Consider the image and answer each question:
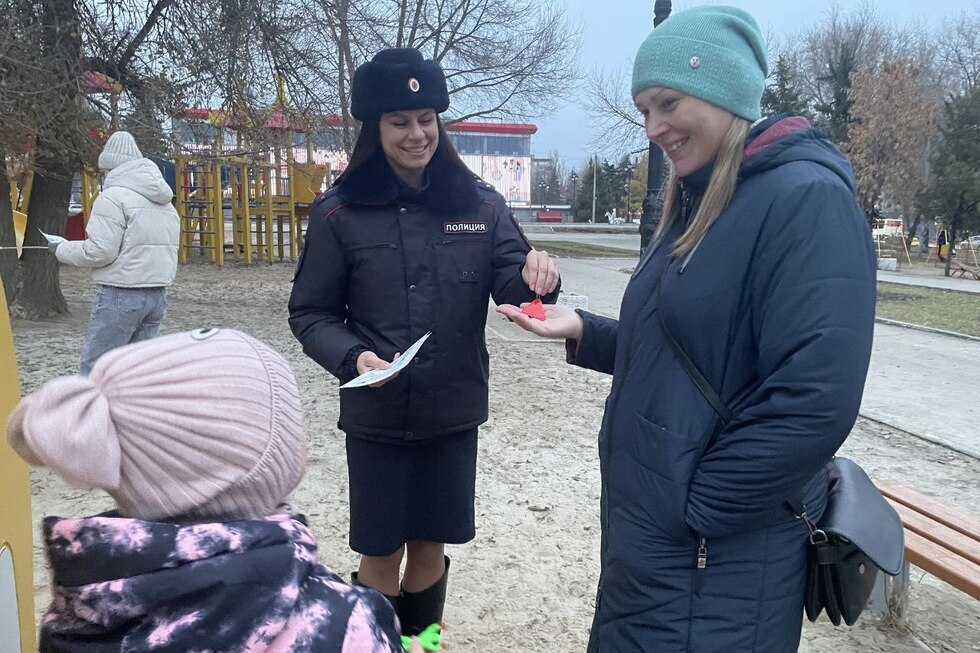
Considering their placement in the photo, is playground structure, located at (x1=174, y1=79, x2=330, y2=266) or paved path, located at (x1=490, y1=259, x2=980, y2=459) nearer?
paved path, located at (x1=490, y1=259, x2=980, y2=459)

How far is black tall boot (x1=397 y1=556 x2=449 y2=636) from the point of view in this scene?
2.57m

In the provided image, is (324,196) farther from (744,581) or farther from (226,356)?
(744,581)

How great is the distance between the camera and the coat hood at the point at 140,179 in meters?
5.50

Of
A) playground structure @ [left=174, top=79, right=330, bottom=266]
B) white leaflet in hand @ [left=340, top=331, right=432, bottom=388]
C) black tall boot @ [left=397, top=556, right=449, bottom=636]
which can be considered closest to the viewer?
white leaflet in hand @ [left=340, top=331, right=432, bottom=388]

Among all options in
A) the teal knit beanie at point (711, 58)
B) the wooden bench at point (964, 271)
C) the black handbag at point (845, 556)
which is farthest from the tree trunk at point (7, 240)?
the wooden bench at point (964, 271)

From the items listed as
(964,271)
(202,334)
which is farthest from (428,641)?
(964,271)

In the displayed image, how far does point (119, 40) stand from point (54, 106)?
64.5 inches

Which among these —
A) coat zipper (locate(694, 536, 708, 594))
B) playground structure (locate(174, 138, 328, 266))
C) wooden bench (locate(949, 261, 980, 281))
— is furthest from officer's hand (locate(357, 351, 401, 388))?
wooden bench (locate(949, 261, 980, 281))

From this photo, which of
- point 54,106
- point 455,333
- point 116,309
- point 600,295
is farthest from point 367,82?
point 600,295

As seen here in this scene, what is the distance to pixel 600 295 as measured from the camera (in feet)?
44.5

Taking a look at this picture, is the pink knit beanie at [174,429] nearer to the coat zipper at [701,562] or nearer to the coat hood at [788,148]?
the coat zipper at [701,562]

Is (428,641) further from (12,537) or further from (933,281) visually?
(933,281)

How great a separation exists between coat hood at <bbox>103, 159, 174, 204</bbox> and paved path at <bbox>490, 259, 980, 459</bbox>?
4630 mm

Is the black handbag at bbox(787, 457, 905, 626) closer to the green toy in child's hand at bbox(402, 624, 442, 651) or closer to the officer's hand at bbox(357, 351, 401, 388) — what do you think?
the green toy in child's hand at bbox(402, 624, 442, 651)
